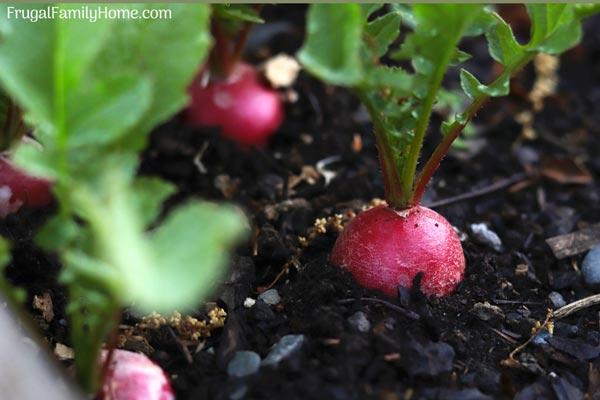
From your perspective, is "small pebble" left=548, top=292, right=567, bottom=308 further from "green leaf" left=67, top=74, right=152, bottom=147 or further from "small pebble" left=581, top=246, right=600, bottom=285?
"green leaf" left=67, top=74, right=152, bottom=147

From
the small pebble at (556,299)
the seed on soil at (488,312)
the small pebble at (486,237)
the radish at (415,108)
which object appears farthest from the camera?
the small pebble at (486,237)

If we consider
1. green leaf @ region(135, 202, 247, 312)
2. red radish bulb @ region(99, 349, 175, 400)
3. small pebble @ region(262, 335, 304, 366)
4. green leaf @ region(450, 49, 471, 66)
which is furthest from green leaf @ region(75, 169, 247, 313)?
green leaf @ region(450, 49, 471, 66)

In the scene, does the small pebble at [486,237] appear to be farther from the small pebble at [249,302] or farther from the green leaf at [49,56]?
the green leaf at [49,56]

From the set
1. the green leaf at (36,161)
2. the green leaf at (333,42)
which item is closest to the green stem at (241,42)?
the green leaf at (333,42)

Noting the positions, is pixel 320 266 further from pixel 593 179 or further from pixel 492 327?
pixel 593 179

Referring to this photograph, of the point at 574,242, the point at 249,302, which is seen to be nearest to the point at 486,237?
the point at 574,242

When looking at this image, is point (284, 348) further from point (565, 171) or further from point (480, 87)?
point (565, 171)
